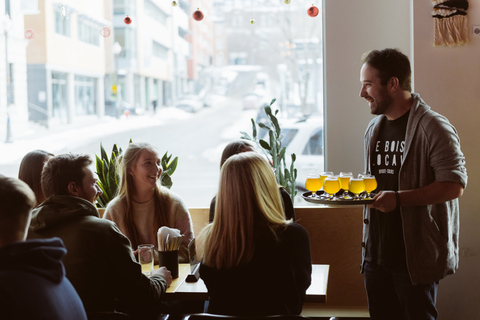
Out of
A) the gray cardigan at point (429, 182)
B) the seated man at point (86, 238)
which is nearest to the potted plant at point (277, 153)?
the gray cardigan at point (429, 182)

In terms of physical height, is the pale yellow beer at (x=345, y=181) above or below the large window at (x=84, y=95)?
below

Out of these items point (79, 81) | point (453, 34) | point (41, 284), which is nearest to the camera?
point (41, 284)

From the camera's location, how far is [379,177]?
2957mm

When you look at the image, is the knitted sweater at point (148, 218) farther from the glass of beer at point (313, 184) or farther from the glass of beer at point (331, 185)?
the glass of beer at point (331, 185)

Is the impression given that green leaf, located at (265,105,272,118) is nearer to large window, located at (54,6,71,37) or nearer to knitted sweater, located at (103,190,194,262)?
knitted sweater, located at (103,190,194,262)

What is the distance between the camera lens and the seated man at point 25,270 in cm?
150

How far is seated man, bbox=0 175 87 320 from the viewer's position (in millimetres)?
1497

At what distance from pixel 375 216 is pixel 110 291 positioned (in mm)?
1427

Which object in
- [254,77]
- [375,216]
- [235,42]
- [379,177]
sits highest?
[235,42]

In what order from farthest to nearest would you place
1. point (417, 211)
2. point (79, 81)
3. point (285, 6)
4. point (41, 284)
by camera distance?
1. point (79, 81)
2. point (285, 6)
3. point (417, 211)
4. point (41, 284)

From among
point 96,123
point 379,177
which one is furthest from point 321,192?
point 96,123

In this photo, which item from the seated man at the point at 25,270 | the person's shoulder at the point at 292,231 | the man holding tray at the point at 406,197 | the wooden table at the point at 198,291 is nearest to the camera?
the seated man at the point at 25,270

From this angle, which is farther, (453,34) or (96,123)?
(96,123)

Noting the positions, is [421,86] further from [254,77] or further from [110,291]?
[110,291]
